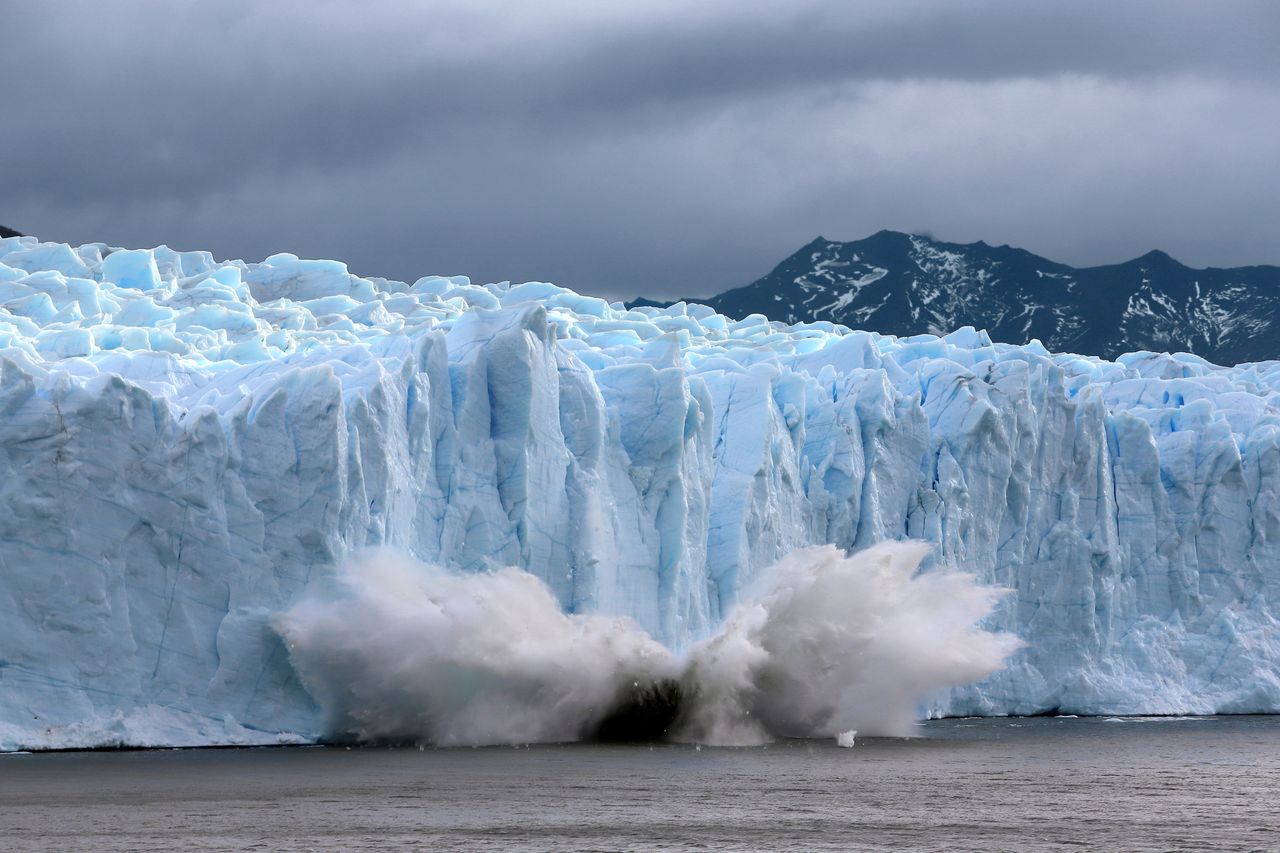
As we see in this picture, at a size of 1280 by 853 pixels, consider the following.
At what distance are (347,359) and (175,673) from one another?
6465 millimetres

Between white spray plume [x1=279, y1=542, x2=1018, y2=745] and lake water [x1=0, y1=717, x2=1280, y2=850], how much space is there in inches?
32.0

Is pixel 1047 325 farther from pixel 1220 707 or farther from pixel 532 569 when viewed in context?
pixel 532 569

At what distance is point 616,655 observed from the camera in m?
29.2

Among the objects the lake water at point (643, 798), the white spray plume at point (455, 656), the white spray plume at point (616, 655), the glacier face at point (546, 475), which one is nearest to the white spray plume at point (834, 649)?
the white spray plume at point (616, 655)

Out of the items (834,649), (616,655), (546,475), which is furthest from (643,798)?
(546,475)

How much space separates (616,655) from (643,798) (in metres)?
6.94

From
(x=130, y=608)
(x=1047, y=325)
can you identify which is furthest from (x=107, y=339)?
(x=1047, y=325)

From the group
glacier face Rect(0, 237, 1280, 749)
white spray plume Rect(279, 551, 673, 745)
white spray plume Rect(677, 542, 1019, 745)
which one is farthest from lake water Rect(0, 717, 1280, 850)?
glacier face Rect(0, 237, 1280, 749)

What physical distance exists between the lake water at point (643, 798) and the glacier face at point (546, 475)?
2191 millimetres

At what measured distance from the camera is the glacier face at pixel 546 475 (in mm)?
26469

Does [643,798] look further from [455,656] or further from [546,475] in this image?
[546,475]

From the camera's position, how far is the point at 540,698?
29266 mm

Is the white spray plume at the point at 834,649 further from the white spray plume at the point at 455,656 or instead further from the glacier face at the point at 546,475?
the glacier face at the point at 546,475

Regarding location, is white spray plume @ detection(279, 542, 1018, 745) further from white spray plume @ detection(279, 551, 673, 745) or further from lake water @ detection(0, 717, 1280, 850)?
lake water @ detection(0, 717, 1280, 850)
